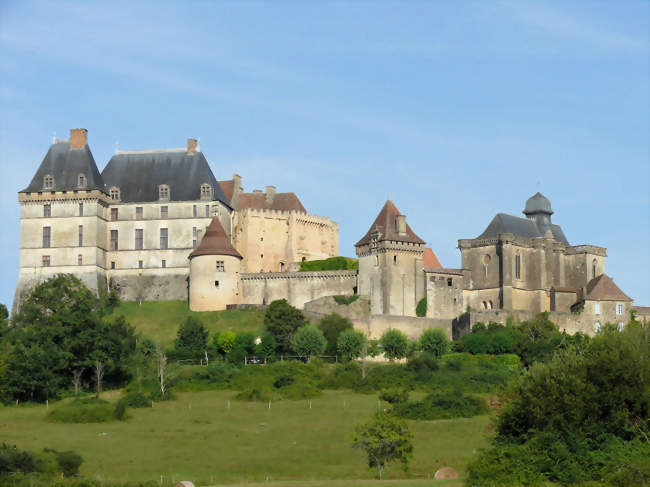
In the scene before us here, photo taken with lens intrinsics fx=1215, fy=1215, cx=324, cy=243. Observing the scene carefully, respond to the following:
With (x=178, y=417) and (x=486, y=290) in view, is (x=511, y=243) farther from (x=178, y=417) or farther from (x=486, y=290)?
(x=178, y=417)

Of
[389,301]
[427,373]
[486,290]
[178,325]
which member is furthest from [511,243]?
[178,325]

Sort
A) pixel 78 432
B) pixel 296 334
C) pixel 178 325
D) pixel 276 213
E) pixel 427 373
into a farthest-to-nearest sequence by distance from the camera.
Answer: pixel 276 213 → pixel 178 325 → pixel 296 334 → pixel 427 373 → pixel 78 432

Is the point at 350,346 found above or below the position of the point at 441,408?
above

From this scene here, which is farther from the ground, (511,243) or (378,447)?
(511,243)

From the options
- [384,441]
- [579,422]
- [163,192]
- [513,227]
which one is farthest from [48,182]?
[579,422]

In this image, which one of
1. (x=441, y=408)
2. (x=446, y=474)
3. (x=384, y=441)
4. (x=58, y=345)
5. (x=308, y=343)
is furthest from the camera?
(x=308, y=343)

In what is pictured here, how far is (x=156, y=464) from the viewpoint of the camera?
5459cm

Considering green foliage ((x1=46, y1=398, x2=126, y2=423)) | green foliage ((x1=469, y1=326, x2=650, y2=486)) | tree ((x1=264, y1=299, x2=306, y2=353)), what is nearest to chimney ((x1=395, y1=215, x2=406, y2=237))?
tree ((x1=264, y1=299, x2=306, y2=353))

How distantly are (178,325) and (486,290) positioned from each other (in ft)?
79.1

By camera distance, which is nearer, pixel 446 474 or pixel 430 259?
pixel 446 474

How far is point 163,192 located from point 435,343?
1074 inches

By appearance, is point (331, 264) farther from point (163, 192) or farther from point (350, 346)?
point (350, 346)

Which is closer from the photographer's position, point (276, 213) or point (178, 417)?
point (178, 417)

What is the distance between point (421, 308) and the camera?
91688 mm
